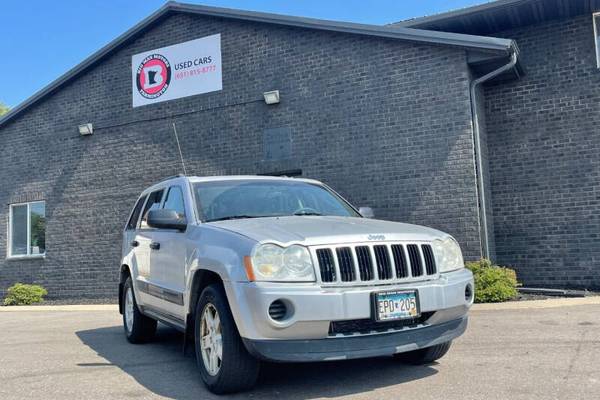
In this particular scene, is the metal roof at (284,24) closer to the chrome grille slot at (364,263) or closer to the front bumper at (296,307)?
the chrome grille slot at (364,263)

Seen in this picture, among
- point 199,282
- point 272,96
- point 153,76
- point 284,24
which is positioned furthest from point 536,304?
point 153,76

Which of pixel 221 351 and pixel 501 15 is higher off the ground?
pixel 501 15

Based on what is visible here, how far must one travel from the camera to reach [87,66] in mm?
15031

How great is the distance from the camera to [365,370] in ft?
16.0

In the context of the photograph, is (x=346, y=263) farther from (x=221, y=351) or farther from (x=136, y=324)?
(x=136, y=324)

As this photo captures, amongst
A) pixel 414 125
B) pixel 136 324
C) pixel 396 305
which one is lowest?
pixel 136 324

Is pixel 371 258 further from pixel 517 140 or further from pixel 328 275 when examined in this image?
pixel 517 140

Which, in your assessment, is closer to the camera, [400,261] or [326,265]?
[326,265]

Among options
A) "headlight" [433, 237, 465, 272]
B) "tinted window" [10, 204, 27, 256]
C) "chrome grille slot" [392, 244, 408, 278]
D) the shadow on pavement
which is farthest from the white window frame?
"tinted window" [10, 204, 27, 256]

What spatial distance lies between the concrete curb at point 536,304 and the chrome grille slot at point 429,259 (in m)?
4.47

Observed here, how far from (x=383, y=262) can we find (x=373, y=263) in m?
0.11

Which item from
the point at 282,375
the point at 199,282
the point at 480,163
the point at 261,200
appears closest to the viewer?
the point at 199,282

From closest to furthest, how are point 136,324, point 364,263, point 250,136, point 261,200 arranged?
1. point 364,263
2. point 261,200
3. point 136,324
4. point 250,136

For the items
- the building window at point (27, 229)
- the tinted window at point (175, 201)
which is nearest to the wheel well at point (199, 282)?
the tinted window at point (175, 201)
